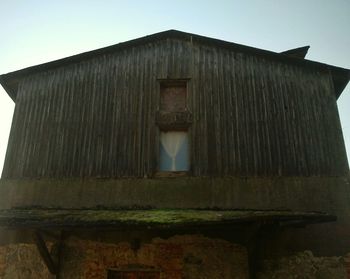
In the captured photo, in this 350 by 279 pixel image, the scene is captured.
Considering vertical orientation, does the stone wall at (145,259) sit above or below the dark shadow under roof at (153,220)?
below

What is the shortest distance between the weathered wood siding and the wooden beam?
2.02 metres

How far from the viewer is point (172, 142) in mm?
9375

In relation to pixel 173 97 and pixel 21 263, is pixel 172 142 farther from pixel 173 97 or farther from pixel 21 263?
pixel 21 263

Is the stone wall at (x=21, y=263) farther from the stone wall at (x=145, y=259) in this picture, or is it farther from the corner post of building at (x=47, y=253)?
the corner post of building at (x=47, y=253)

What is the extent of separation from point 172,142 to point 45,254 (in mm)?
4268

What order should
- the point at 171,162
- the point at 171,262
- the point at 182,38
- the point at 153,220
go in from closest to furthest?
the point at 153,220 < the point at 171,262 < the point at 171,162 < the point at 182,38

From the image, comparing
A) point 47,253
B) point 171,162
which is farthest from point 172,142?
point 47,253

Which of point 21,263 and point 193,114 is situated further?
point 193,114

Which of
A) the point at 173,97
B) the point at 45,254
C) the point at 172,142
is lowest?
the point at 45,254

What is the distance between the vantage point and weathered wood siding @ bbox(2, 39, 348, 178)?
882 centimetres

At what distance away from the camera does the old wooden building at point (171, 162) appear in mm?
7680

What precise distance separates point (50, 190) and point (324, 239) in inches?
278

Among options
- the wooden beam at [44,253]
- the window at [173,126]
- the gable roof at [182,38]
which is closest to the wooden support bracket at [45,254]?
the wooden beam at [44,253]

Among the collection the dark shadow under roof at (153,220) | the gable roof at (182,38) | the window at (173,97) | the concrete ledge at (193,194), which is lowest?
the dark shadow under roof at (153,220)
